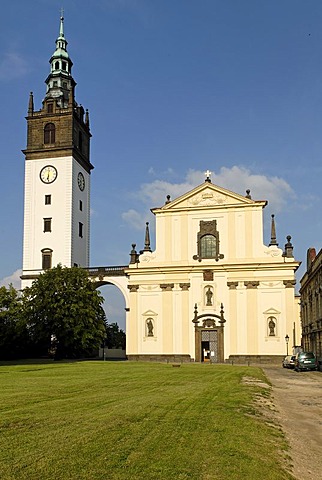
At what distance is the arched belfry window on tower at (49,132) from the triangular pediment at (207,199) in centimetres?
1587

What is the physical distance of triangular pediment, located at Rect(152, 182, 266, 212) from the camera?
177 feet

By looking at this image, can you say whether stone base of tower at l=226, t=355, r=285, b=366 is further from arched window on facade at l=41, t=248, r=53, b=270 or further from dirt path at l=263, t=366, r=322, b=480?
dirt path at l=263, t=366, r=322, b=480

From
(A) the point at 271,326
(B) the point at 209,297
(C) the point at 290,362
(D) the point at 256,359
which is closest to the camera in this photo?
(C) the point at 290,362

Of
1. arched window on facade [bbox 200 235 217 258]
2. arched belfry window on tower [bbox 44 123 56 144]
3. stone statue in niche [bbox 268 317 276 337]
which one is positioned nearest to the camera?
stone statue in niche [bbox 268 317 276 337]

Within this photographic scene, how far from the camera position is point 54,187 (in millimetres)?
62031

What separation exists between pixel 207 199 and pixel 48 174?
1888 cm

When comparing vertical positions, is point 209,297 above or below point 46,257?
below

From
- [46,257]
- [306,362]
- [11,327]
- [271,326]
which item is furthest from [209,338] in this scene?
[46,257]

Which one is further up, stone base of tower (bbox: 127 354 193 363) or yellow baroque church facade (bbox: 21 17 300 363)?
yellow baroque church facade (bbox: 21 17 300 363)

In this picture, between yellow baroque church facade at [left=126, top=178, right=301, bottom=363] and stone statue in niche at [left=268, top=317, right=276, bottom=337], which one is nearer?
stone statue in niche at [left=268, top=317, right=276, bottom=337]

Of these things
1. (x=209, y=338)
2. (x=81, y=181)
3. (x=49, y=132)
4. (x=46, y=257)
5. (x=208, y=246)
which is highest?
(x=49, y=132)

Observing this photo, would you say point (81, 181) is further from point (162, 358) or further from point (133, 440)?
point (133, 440)

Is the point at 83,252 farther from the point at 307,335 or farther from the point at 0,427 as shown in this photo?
the point at 0,427

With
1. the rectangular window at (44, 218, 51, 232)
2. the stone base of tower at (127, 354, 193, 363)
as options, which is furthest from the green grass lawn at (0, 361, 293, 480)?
→ the rectangular window at (44, 218, 51, 232)
